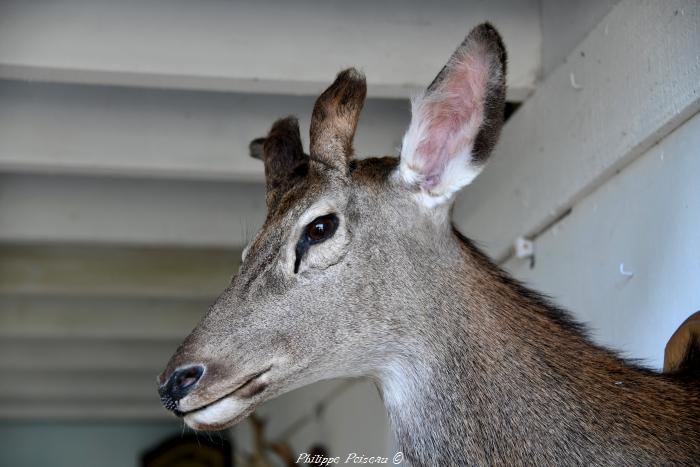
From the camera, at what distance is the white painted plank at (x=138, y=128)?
184 inches

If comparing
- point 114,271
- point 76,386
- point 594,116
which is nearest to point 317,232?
point 594,116

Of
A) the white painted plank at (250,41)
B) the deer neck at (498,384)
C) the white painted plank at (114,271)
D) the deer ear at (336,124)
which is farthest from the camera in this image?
the white painted plank at (114,271)

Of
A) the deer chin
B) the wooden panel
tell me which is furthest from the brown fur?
the wooden panel

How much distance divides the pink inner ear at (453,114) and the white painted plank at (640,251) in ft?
2.24

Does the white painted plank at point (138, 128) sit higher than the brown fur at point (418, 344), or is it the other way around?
the white painted plank at point (138, 128)

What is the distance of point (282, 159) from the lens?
308cm

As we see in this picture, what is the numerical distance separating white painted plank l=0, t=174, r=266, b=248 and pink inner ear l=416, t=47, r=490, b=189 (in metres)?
2.99

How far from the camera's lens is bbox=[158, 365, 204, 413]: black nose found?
2.46 metres

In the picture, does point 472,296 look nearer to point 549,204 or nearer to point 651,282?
point 651,282

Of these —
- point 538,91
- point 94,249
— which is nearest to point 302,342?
point 538,91

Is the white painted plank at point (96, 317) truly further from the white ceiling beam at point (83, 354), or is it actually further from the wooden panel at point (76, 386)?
the wooden panel at point (76, 386)

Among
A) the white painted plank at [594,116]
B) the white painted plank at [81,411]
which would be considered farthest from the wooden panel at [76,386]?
the white painted plank at [594,116]

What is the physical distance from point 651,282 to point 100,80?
2214 mm

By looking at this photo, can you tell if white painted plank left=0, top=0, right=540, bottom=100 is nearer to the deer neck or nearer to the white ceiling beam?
the deer neck
